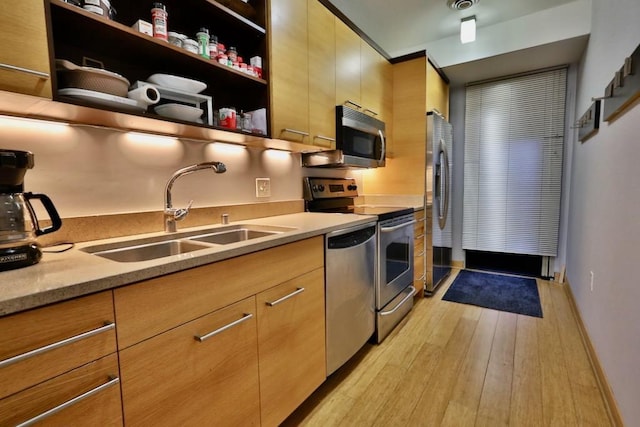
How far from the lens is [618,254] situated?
1.39 meters

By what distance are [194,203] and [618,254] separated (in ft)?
6.79

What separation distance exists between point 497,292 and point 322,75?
2.62 m

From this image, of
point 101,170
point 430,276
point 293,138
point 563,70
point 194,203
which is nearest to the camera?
point 101,170

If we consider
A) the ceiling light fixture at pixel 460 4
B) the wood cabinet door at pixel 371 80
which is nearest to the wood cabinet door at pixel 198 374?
the wood cabinet door at pixel 371 80

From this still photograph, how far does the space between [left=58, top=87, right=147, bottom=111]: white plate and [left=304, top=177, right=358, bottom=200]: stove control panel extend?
131 centimetres

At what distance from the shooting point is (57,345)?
24.5 inches

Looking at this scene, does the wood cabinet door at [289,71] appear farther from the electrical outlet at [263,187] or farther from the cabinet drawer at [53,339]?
the cabinet drawer at [53,339]

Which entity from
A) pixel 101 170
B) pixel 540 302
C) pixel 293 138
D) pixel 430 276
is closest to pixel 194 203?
pixel 101 170

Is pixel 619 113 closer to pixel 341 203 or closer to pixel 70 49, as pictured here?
pixel 341 203

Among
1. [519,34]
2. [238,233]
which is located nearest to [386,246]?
[238,233]

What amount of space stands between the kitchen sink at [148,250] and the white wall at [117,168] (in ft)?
0.68

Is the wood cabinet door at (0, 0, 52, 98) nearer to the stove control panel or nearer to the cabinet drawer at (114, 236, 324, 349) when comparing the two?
the cabinet drawer at (114, 236, 324, 349)

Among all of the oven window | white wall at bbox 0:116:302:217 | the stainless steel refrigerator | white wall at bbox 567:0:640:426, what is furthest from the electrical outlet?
white wall at bbox 567:0:640:426

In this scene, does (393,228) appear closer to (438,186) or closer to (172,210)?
(438,186)
